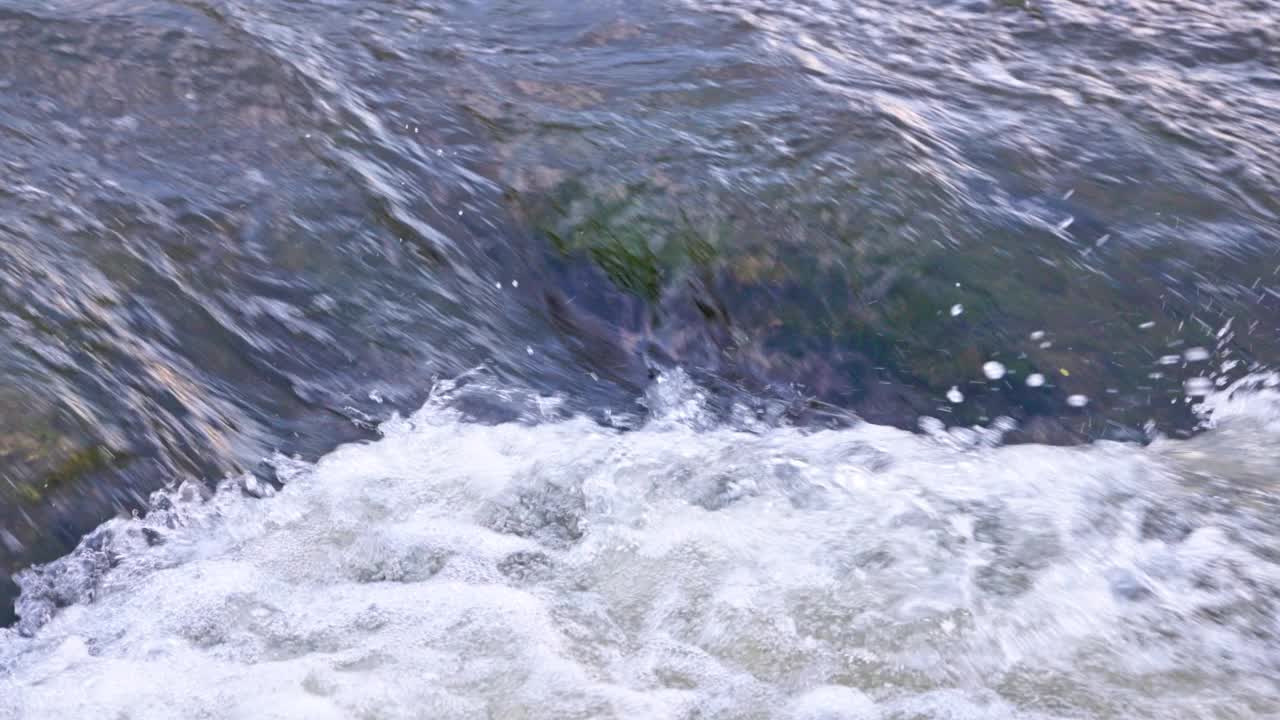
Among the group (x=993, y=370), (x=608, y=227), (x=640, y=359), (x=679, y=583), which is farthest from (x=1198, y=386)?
(x=608, y=227)

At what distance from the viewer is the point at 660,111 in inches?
187

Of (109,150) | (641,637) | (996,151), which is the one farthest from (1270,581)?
(109,150)

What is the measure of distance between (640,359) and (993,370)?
3.47 ft

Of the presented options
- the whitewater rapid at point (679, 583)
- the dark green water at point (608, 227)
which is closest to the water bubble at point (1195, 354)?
the dark green water at point (608, 227)

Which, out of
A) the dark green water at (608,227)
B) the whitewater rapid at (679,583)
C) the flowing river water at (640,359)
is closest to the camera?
the whitewater rapid at (679,583)

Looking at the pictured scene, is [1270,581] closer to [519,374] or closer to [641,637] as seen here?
[641,637]

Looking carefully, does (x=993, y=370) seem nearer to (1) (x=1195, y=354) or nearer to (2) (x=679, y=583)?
(1) (x=1195, y=354)

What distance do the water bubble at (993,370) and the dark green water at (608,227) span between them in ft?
0.06

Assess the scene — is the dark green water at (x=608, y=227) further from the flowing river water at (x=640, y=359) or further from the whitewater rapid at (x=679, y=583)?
the whitewater rapid at (x=679, y=583)

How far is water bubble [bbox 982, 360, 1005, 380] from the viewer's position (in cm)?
391

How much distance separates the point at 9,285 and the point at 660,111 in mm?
2252

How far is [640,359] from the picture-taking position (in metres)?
4.02

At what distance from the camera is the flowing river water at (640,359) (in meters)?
2.98

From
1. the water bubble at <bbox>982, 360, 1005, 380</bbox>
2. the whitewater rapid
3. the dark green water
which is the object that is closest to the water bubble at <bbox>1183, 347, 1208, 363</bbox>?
the dark green water
